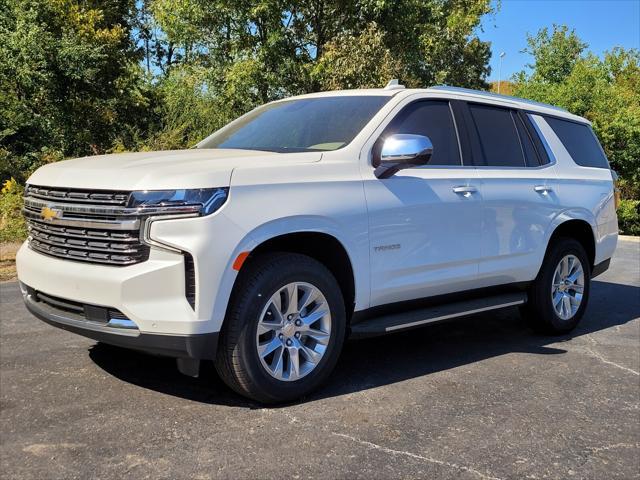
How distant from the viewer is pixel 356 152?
13.8 feet

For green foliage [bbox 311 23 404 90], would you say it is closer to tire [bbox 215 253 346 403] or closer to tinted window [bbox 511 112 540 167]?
tinted window [bbox 511 112 540 167]

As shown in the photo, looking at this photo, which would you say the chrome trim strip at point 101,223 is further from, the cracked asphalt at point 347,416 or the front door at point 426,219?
the front door at point 426,219

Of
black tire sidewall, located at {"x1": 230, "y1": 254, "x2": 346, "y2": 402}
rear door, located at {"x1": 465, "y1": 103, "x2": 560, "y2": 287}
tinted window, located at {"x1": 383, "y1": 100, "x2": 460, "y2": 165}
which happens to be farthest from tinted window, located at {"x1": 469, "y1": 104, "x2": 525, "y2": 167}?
black tire sidewall, located at {"x1": 230, "y1": 254, "x2": 346, "y2": 402}

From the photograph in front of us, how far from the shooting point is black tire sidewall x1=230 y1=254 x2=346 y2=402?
11.8 ft

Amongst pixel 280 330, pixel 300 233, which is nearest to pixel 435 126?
pixel 300 233

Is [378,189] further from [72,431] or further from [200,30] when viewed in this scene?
[200,30]

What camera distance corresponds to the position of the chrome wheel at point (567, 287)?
5.78m

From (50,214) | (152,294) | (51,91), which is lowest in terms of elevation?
(152,294)

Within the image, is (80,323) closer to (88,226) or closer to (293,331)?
(88,226)

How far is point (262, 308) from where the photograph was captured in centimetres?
365

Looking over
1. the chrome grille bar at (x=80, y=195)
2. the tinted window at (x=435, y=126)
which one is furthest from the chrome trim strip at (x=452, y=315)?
the chrome grille bar at (x=80, y=195)

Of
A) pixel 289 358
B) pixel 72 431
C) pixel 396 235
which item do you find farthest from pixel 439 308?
pixel 72 431

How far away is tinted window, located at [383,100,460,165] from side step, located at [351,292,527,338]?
1075mm

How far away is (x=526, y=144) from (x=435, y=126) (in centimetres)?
126
